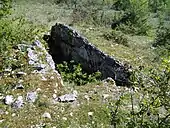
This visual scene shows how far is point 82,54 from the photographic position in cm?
1351

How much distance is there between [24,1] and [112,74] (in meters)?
19.8

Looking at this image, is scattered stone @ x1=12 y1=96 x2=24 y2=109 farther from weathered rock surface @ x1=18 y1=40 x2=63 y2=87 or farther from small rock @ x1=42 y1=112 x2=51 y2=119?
weathered rock surface @ x1=18 y1=40 x2=63 y2=87

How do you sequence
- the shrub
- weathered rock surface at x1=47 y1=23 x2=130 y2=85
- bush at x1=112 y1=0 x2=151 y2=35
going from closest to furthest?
the shrub → weathered rock surface at x1=47 y1=23 x2=130 y2=85 → bush at x1=112 y1=0 x2=151 y2=35

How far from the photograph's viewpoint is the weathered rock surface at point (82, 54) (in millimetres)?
12344

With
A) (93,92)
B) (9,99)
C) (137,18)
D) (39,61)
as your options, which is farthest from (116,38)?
(137,18)

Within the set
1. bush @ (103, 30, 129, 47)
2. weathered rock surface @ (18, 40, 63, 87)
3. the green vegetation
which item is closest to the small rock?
the green vegetation

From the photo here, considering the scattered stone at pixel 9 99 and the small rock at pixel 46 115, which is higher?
the scattered stone at pixel 9 99

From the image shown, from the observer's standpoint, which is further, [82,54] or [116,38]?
[116,38]

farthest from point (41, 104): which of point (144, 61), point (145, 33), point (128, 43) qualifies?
point (145, 33)

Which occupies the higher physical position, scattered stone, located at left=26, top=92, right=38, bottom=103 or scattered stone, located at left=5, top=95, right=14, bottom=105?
scattered stone, located at left=26, top=92, right=38, bottom=103

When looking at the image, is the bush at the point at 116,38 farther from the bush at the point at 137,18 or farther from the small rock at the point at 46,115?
the small rock at the point at 46,115

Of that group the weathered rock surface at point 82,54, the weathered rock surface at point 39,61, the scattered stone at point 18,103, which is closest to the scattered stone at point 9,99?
the scattered stone at point 18,103

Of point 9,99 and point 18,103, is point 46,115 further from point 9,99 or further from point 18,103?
point 9,99

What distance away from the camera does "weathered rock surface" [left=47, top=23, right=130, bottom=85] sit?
40.5ft
